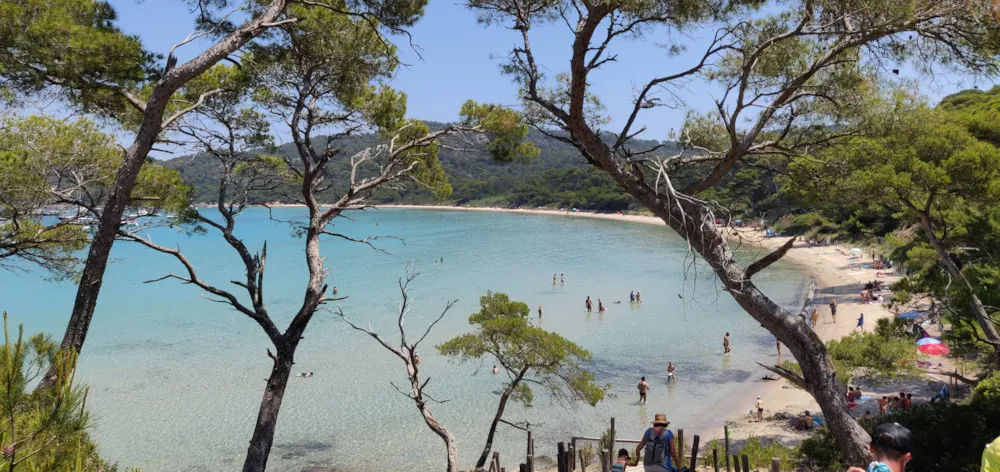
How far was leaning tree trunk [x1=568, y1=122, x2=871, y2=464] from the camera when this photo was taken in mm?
4277

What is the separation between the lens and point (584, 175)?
94062 mm

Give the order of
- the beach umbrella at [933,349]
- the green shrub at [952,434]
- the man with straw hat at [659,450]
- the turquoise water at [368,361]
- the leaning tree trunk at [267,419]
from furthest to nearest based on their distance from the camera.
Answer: the turquoise water at [368,361]
the beach umbrella at [933,349]
the leaning tree trunk at [267,419]
the green shrub at [952,434]
the man with straw hat at [659,450]

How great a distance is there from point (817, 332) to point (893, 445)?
19886 millimetres

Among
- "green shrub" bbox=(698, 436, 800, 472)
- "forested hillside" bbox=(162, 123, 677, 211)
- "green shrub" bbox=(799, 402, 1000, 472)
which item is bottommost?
"green shrub" bbox=(698, 436, 800, 472)

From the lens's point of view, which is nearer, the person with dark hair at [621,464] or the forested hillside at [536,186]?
the person with dark hair at [621,464]

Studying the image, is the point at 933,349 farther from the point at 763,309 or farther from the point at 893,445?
the point at 893,445

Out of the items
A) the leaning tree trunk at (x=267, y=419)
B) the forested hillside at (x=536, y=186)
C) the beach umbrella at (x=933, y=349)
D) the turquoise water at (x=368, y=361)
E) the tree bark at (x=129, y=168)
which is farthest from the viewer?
the forested hillside at (x=536, y=186)

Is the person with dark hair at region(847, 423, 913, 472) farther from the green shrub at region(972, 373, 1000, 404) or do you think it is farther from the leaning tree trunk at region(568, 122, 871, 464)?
the green shrub at region(972, 373, 1000, 404)

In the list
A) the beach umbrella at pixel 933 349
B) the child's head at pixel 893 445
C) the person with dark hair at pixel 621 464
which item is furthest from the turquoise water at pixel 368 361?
the child's head at pixel 893 445

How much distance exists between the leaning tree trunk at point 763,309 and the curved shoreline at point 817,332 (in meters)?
0.28

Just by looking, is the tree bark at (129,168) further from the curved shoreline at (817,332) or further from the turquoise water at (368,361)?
the curved shoreline at (817,332)

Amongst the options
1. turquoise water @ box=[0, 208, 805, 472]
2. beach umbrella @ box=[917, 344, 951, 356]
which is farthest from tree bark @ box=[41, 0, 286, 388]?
beach umbrella @ box=[917, 344, 951, 356]

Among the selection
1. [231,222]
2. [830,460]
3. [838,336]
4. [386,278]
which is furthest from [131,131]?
[386,278]

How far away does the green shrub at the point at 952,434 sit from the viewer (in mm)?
5062
